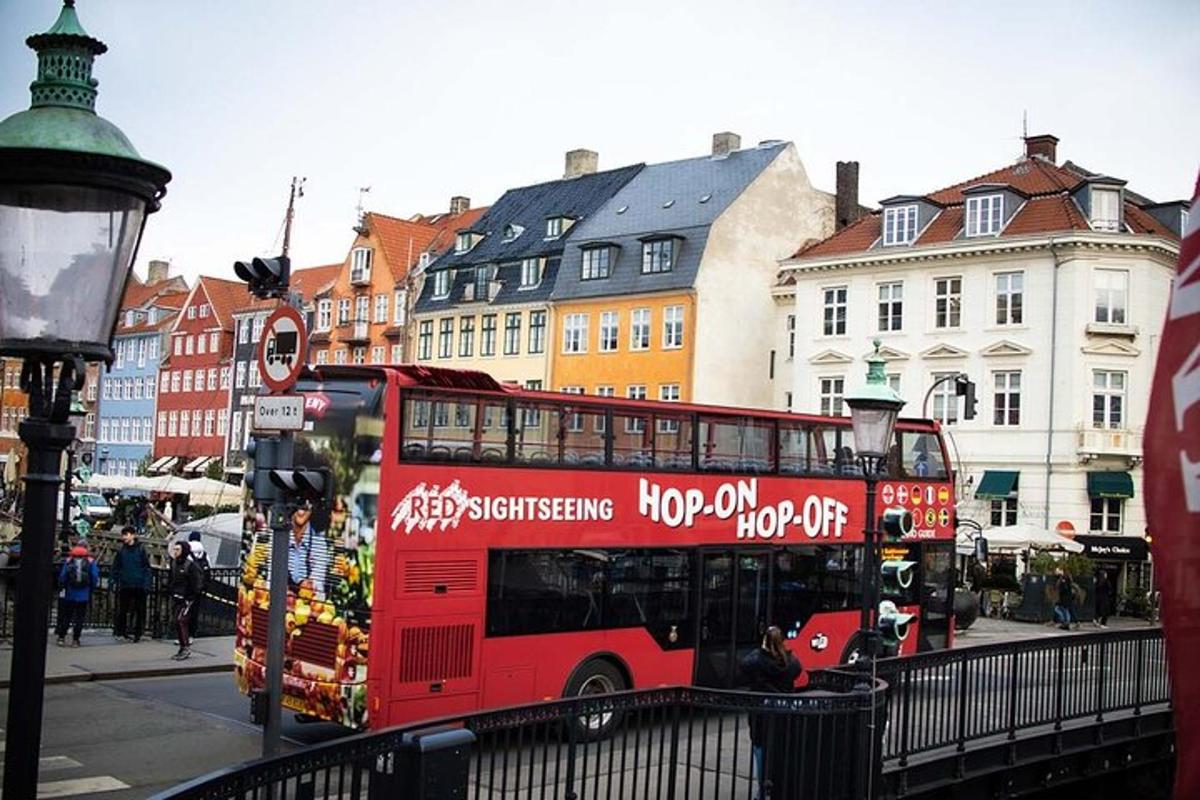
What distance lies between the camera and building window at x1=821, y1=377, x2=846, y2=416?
5094 centimetres

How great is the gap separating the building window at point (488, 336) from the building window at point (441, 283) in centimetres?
378

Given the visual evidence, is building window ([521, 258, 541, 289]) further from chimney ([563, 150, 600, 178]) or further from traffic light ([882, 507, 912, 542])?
traffic light ([882, 507, 912, 542])

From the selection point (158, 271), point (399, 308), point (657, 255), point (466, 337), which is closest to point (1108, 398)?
point (657, 255)

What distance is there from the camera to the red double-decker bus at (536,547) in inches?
555

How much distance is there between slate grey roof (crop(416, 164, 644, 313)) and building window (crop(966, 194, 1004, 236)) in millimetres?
19862

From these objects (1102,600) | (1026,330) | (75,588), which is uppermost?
(1026,330)

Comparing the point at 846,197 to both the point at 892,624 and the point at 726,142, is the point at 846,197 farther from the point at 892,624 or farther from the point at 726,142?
the point at 892,624

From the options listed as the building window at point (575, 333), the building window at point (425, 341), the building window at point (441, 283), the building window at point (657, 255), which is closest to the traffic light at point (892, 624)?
the building window at point (657, 255)

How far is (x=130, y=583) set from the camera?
75.6ft

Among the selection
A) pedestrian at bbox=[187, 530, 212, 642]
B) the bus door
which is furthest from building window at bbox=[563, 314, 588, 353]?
the bus door

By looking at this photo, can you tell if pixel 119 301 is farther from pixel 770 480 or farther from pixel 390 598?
pixel 770 480

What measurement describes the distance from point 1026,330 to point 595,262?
20.6 m

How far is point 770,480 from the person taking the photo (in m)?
18.7

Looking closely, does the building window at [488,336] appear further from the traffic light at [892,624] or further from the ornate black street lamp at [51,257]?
the ornate black street lamp at [51,257]
